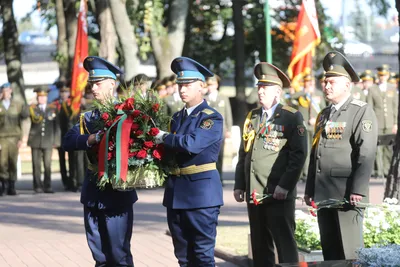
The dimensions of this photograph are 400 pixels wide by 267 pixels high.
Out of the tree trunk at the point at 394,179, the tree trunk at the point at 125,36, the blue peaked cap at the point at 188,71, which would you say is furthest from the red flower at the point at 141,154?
the tree trunk at the point at 125,36

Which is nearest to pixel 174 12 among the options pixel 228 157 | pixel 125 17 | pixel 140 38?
pixel 125 17

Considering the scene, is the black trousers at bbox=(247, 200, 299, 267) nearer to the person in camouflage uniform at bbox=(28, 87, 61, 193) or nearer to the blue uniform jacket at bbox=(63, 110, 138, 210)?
the blue uniform jacket at bbox=(63, 110, 138, 210)

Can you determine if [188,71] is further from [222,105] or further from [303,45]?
[222,105]

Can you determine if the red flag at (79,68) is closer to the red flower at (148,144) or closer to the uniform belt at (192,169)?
the uniform belt at (192,169)

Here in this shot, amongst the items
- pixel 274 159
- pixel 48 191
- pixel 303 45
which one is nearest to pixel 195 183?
pixel 274 159

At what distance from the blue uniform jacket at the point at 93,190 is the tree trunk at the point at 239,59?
2422cm

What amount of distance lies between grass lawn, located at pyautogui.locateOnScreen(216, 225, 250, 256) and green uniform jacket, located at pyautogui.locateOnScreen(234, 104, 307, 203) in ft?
7.36

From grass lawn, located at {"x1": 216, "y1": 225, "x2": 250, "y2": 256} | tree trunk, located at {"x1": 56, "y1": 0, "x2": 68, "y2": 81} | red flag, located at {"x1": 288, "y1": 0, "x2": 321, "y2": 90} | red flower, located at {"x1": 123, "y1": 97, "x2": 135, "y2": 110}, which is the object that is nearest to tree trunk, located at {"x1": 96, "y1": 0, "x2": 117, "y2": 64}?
red flag, located at {"x1": 288, "y1": 0, "x2": 321, "y2": 90}

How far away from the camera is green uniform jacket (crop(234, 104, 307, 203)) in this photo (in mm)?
8023

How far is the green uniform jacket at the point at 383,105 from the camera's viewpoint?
2067 cm

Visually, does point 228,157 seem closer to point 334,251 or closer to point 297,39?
point 297,39

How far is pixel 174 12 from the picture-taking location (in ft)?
74.6

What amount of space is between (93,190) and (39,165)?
11.7m

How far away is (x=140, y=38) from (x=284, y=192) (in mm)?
19791
